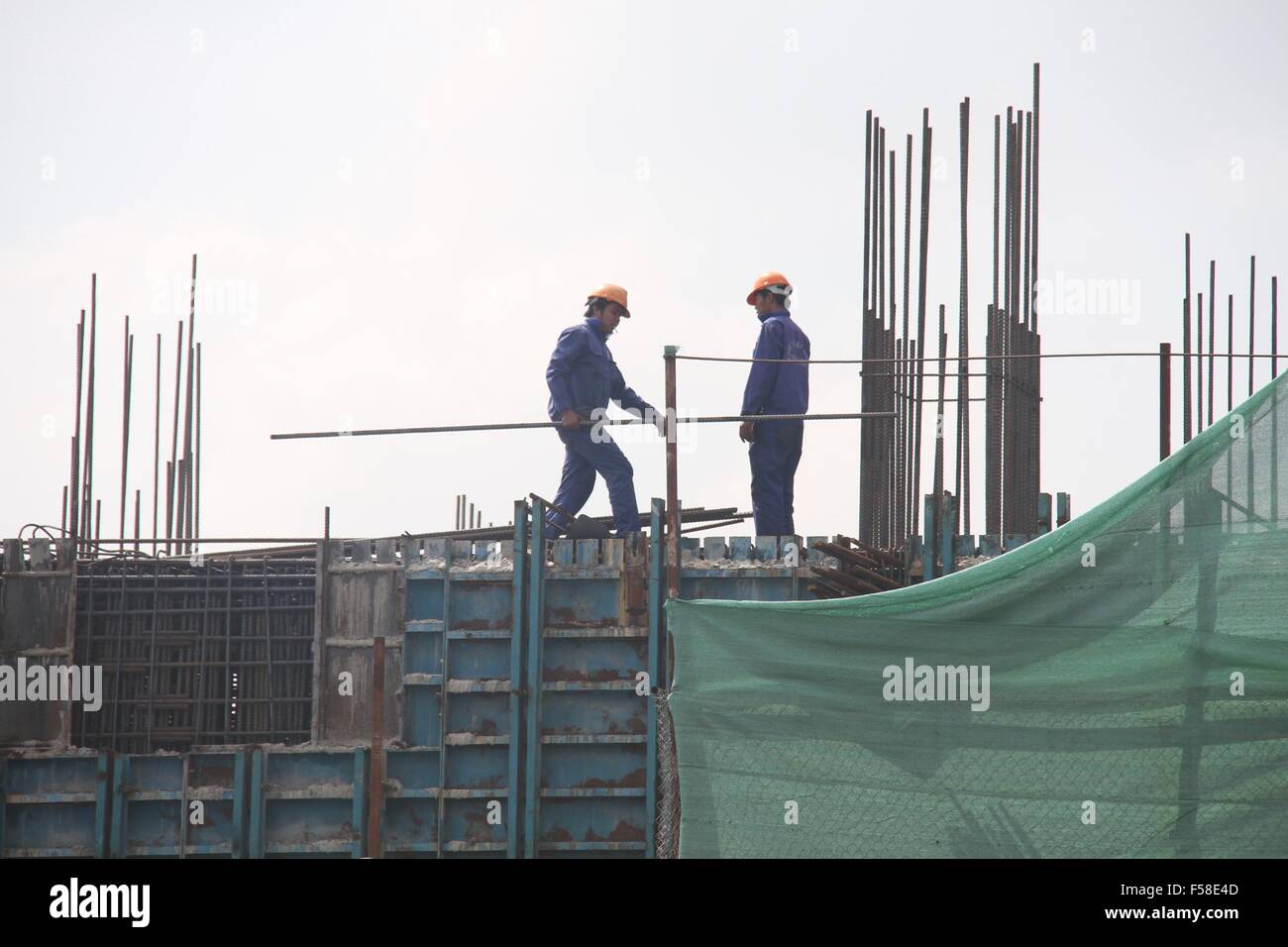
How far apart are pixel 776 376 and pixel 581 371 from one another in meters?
1.60

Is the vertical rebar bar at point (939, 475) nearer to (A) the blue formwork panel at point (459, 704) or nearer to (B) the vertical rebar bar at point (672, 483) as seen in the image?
(B) the vertical rebar bar at point (672, 483)

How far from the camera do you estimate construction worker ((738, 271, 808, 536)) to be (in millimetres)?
12422

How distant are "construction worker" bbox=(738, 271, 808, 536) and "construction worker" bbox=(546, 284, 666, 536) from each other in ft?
2.60

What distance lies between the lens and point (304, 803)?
10977mm

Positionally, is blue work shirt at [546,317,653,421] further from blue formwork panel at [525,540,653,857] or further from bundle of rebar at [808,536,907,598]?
bundle of rebar at [808,536,907,598]

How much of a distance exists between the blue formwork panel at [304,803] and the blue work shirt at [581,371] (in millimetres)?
3346

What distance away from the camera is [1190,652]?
22.2 ft

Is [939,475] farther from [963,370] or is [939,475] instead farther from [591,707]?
[591,707]

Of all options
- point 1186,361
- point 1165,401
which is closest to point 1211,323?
point 1186,361
